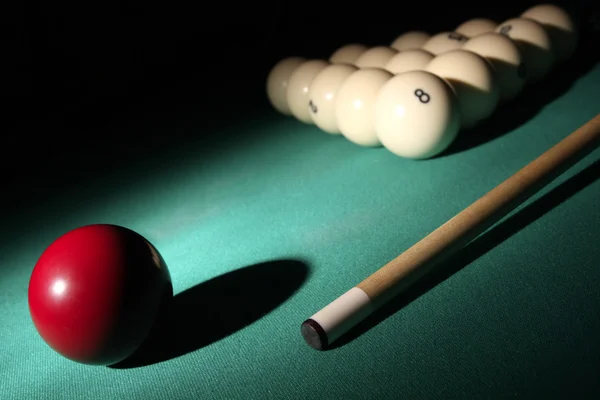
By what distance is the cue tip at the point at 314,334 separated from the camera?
1341mm

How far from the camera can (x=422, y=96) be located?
2158mm

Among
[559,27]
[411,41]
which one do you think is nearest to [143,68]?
[411,41]

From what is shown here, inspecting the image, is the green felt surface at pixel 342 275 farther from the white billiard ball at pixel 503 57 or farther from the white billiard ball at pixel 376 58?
the white billiard ball at pixel 376 58

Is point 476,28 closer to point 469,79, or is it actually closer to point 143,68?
point 469,79

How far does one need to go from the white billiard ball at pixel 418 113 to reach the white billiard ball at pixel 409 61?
0.35m

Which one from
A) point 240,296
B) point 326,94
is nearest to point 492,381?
point 240,296

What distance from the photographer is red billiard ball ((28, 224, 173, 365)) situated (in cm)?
129

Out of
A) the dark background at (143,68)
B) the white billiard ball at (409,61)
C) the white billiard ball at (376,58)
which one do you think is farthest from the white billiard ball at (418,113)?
the dark background at (143,68)

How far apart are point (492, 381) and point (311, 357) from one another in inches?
17.5

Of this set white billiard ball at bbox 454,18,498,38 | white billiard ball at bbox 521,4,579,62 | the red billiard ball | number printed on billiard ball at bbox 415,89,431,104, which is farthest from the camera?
white billiard ball at bbox 454,18,498,38

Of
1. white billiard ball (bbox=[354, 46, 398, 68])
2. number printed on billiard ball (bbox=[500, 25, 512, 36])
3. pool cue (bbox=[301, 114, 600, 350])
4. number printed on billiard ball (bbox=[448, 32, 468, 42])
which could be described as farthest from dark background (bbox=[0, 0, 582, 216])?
pool cue (bbox=[301, 114, 600, 350])

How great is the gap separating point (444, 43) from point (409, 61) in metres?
0.34

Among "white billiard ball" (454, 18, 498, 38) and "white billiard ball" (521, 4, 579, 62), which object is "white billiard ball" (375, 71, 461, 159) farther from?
"white billiard ball" (521, 4, 579, 62)

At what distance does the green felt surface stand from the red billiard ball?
0.14 meters
